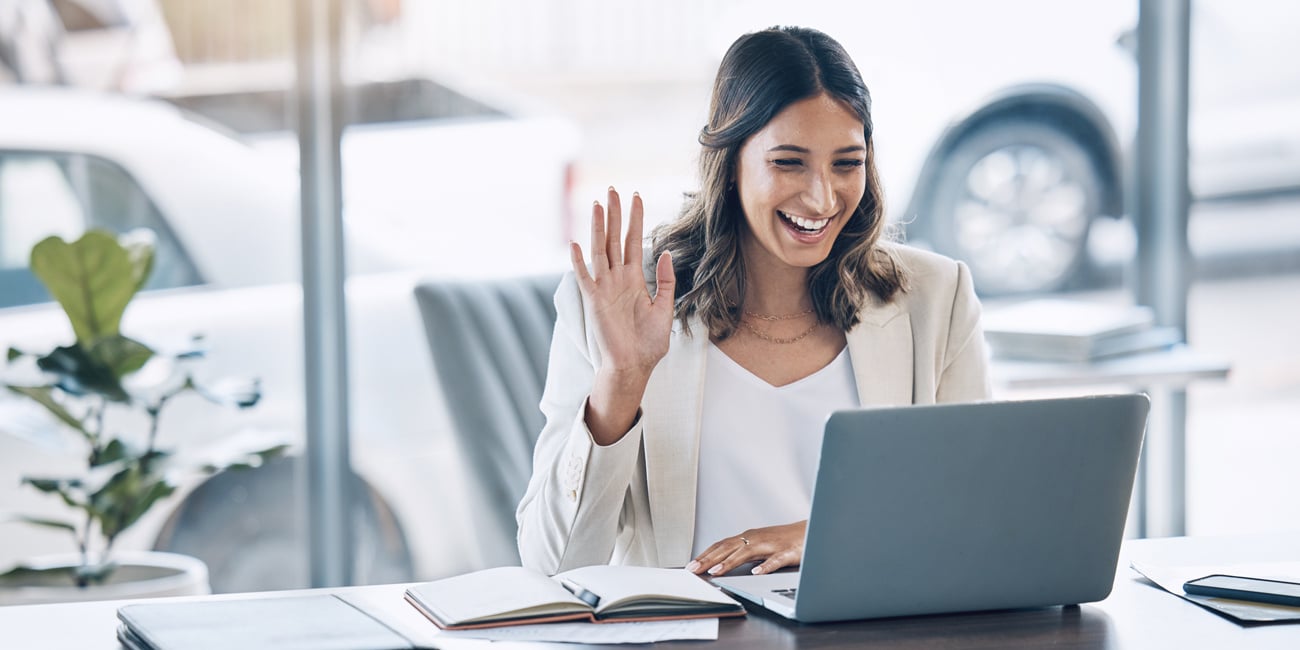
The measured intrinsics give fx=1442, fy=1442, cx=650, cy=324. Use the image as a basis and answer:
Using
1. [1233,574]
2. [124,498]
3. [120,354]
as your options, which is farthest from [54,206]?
[1233,574]

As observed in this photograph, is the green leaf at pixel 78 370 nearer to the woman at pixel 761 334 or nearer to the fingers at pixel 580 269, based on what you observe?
the woman at pixel 761 334

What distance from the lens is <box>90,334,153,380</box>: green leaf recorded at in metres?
2.44

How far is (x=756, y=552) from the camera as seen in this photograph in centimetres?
159

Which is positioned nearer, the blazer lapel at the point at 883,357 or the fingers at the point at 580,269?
the fingers at the point at 580,269

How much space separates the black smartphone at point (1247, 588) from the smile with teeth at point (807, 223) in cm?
68

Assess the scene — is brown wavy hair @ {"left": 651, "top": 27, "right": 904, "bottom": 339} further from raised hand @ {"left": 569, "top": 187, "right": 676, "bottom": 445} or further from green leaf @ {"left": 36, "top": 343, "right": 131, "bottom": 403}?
green leaf @ {"left": 36, "top": 343, "right": 131, "bottom": 403}

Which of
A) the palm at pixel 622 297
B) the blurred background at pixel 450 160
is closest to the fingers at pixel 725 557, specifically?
the palm at pixel 622 297

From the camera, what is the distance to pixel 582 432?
5.61ft

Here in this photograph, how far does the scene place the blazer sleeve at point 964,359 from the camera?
194cm

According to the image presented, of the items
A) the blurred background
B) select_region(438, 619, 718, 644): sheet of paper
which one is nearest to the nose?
select_region(438, 619, 718, 644): sheet of paper

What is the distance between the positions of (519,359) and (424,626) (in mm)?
1061

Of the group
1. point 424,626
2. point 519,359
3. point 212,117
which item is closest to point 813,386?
point 519,359

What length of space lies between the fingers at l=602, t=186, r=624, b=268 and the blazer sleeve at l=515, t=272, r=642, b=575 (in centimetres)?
18

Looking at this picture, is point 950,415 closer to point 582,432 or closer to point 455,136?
point 582,432
